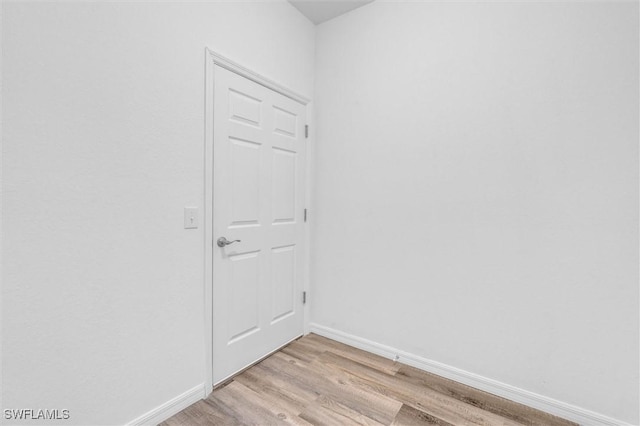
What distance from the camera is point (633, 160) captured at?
1558 mm

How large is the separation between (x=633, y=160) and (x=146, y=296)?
A: 2.64m

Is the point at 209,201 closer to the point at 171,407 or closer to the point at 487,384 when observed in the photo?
the point at 171,407

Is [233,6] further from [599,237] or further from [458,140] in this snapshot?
[599,237]

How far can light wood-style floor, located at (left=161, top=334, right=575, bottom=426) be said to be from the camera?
166 centimetres

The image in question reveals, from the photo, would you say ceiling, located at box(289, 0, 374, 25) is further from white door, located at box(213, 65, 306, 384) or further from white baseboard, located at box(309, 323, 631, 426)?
white baseboard, located at box(309, 323, 631, 426)

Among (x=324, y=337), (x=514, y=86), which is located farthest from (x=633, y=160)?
(x=324, y=337)

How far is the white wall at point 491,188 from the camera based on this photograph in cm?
162

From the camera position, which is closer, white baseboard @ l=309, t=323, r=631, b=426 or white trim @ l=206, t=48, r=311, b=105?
white baseboard @ l=309, t=323, r=631, b=426

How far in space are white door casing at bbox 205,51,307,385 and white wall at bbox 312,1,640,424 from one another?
0.30m

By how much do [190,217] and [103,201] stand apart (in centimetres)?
44

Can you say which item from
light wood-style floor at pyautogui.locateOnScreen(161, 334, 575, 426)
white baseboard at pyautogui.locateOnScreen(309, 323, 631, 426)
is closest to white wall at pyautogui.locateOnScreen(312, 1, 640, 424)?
white baseboard at pyautogui.locateOnScreen(309, 323, 631, 426)

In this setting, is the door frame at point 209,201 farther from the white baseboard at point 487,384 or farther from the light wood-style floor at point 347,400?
the white baseboard at point 487,384

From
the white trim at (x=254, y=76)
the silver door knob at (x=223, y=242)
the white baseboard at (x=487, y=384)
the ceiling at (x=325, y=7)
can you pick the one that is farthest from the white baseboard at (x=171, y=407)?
the ceiling at (x=325, y=7)

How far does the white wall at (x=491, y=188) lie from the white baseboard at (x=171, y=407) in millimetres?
1194
